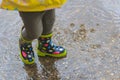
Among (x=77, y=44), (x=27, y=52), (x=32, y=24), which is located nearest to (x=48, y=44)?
(x=27, y=52)

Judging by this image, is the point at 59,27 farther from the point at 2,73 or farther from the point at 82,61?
the point at 2,73

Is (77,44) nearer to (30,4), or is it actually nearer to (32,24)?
(32,24)

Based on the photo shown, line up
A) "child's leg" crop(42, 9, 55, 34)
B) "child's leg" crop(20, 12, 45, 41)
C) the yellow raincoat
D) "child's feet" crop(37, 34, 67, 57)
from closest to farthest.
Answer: the yellow raincoat < "child's leg" crop(20, 12, 45, 41) < "child's leg" crop(42, 9, 55, 34) < "child's feet" crop(37, 34, 67, 57)

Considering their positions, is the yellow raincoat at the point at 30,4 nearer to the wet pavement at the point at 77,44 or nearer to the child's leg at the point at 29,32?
the child's leg at the point at 29,32

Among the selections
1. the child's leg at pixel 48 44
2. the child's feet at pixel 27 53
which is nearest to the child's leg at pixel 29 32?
the child's feet at pixel 27 53

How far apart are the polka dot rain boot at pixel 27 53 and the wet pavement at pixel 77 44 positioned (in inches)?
2.3

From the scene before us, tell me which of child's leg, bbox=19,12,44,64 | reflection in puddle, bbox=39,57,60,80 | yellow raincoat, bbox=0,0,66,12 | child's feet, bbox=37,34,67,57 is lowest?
reflection in puddle, bbox=39,57,60,80

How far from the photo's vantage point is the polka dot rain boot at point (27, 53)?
2409 mm

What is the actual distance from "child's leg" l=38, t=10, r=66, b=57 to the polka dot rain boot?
103mm

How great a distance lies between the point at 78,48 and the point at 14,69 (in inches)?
22.6

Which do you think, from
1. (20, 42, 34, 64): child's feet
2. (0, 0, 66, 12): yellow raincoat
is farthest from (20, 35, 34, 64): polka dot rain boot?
(0, 0, 66, 12): yellow raincoat

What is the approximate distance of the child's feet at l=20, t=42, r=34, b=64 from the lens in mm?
2413

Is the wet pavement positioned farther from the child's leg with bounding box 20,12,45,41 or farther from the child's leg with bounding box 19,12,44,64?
the child's leg with bounding box 20,12,45,41

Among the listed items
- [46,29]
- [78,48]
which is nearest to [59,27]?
[78,48]
